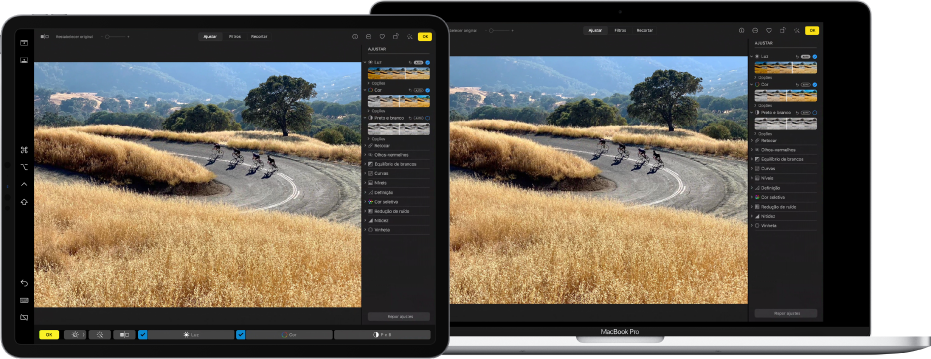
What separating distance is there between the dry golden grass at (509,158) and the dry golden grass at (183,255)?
1552 mm

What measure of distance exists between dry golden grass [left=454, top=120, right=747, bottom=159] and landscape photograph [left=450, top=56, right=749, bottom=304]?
3 centimetres

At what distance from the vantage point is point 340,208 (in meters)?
3.99

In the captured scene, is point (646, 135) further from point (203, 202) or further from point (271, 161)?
point (203, 202)

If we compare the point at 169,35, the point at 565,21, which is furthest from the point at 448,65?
the point at 169,35

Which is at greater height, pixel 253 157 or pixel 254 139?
pixel 254 139

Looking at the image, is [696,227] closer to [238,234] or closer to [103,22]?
[238,234]

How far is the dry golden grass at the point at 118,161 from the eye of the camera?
4.92m

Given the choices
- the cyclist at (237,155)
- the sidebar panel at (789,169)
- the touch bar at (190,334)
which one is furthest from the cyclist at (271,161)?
the sidebar panel at (789,169)

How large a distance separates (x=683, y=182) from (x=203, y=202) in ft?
15.8

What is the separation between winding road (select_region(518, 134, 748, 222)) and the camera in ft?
13.8

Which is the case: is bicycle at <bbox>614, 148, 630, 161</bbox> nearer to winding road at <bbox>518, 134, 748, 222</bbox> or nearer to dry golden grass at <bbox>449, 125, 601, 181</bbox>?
winding road at <bbox>518, 134, 748, 222</bbox>

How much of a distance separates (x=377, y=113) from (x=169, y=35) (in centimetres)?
169

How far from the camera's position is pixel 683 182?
204 inches

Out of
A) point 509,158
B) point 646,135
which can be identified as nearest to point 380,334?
point 509,158
